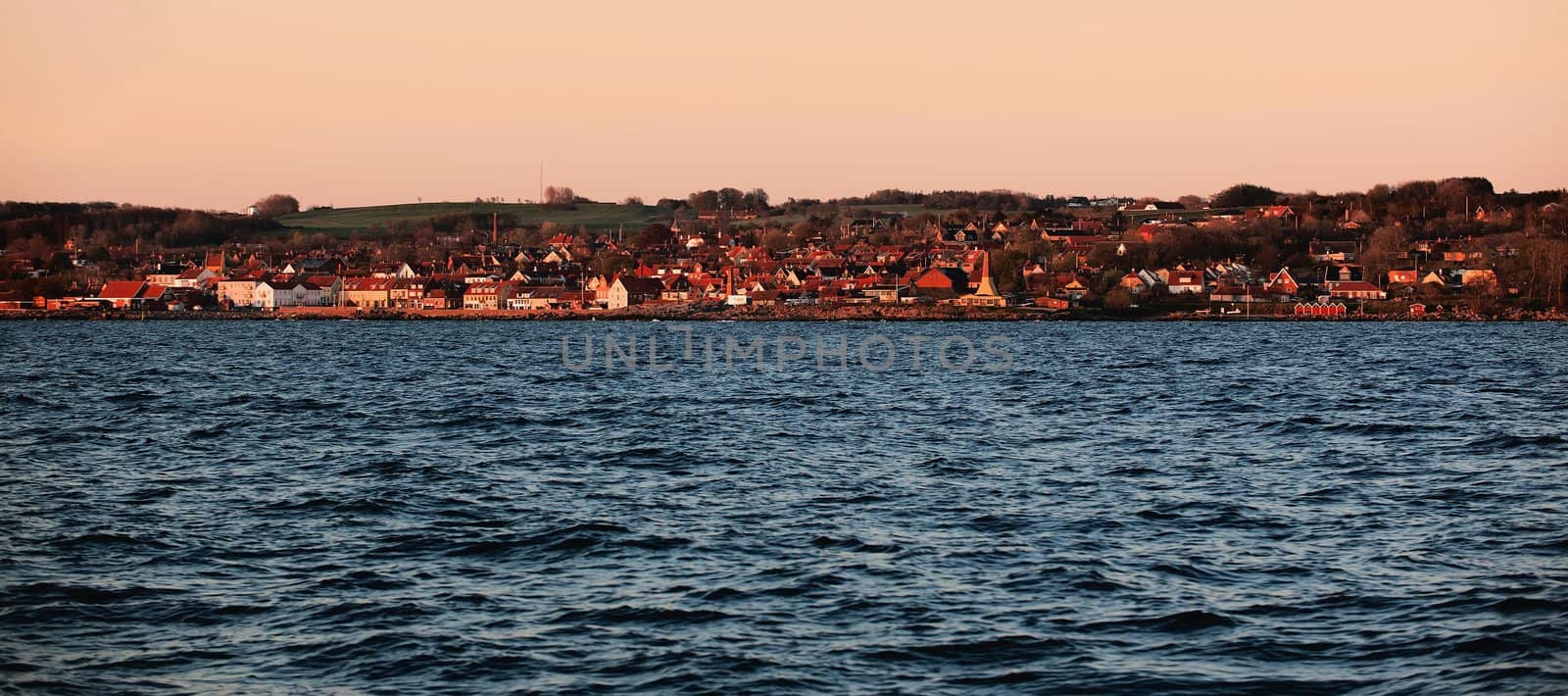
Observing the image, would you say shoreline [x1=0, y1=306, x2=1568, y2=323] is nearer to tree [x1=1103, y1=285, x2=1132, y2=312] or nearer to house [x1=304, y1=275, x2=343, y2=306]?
tree [x1=1103, y1=285, x2=1132, y2=312]

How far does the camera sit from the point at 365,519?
21375mm

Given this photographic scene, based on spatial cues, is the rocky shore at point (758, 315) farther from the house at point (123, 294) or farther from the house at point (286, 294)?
the house at point (123, 294)

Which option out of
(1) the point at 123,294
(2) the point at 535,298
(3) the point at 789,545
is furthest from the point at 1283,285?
(3) the point at 789,545

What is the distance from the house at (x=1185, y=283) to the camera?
145375 millimetres

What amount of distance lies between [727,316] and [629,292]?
1473 centimetres

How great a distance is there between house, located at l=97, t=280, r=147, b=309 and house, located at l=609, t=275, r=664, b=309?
50619 mm

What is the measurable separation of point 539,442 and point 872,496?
1070cm

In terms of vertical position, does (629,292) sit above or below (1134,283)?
below

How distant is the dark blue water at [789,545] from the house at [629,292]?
109290 millimetres

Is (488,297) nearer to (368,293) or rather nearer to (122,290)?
(368,293)

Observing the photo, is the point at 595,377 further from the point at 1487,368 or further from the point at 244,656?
the point at 244,656

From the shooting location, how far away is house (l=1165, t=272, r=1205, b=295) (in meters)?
145

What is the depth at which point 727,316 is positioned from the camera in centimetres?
14162

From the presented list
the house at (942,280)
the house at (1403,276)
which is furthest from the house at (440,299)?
the house at (1403,276)
